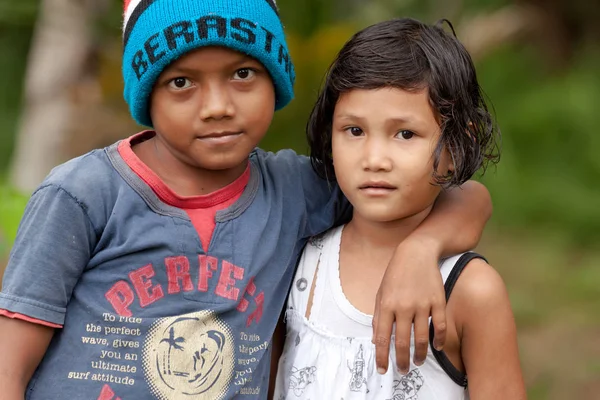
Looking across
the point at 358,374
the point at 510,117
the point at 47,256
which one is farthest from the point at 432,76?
the point at 510,117

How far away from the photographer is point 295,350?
Answer: 2.29 metres

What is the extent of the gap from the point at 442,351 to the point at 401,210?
36cm

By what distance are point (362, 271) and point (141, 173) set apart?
0.63 m

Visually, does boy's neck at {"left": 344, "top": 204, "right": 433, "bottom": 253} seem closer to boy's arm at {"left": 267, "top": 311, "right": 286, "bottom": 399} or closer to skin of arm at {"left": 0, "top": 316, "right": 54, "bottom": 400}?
boy's arm at {"left": 267, "top": 311, "right": 286, "bottom": 399}

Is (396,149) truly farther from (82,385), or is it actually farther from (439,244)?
(82,385)

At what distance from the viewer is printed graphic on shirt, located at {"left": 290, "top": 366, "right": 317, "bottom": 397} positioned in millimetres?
2227

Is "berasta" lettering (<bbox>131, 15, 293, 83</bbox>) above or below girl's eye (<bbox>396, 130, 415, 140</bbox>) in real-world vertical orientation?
above

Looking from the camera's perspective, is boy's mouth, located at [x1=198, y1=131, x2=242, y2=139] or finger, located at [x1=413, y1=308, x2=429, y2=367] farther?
boy's mouth, located at [x1=198, y1=131, x2=242, y2=139]

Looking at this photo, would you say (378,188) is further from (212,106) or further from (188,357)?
(188,357)

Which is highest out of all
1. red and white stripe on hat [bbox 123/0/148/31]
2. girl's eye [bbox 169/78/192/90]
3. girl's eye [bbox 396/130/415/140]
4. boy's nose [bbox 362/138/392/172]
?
red and white stripe on hat [bbox 123/0/148/31]

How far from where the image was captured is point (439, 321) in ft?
6.55

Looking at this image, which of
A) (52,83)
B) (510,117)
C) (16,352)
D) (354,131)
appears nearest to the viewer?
(16,352)

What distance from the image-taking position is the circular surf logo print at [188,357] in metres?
2.09

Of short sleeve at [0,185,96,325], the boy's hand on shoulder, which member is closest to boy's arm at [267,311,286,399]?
the boy's hand on shoulder
